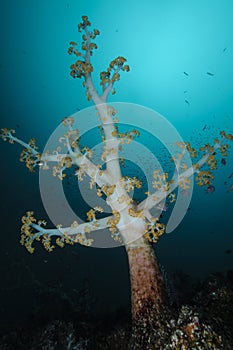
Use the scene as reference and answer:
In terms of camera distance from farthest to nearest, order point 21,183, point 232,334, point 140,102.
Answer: point 21,183 < point 140,102 < point 232,334

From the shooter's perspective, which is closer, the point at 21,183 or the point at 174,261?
the point at 21,183

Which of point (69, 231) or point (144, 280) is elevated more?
point (69, 231)

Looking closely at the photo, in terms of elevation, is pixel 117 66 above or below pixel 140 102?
below

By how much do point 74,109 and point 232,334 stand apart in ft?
61.9

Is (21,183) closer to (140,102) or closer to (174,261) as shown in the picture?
(140,102)

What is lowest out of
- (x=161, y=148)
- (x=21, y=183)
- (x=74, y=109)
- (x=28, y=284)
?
(x=28, y=284)

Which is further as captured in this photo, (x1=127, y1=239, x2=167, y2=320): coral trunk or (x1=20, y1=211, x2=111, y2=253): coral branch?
(x1=20, y1=211, x2=111, y2=253): coral branch

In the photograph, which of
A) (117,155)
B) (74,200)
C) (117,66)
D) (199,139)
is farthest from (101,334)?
(74,200)

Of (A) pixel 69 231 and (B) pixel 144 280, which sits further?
(A) pixel 69 231

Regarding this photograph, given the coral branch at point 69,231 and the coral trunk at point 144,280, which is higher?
the coral branch at point 69,231

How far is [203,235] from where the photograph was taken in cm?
4466

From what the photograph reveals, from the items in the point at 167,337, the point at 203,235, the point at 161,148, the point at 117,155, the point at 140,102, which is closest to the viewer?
the point at 167,337

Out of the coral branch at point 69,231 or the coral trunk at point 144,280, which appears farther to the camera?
the coral branch at point 69,231

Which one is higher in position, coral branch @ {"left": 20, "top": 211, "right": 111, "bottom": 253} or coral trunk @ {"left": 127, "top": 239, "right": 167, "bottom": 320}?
coral branch @ {"left": 20, "top": 211, "right": 111, "bottom": 253}
